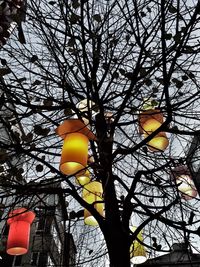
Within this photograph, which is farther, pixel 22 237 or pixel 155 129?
pixel 22 237

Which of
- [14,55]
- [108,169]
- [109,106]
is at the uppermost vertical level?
[14,55]

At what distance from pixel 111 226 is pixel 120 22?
8.19 feet

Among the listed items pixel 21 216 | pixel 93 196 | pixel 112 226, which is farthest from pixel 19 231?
pixel 112 226

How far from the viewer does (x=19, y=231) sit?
11.3 feet

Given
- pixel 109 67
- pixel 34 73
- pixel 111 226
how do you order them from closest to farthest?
pixel 111 226 → pixel 109 67 → pixel 34 73

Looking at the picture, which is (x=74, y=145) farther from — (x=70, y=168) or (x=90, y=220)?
(x=90, y=220)

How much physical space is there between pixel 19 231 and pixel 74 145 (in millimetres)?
1506

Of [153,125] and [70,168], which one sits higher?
[153,125]

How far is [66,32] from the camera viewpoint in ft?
12.1

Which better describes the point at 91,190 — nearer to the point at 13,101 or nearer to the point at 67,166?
the point at 67,166

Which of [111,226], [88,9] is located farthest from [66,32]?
[111,226]

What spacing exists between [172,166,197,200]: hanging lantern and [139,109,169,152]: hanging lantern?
0.75 meters

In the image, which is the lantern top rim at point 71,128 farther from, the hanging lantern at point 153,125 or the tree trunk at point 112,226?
the hanging lantern at point 153,125

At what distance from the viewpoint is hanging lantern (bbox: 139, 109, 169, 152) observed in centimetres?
316
